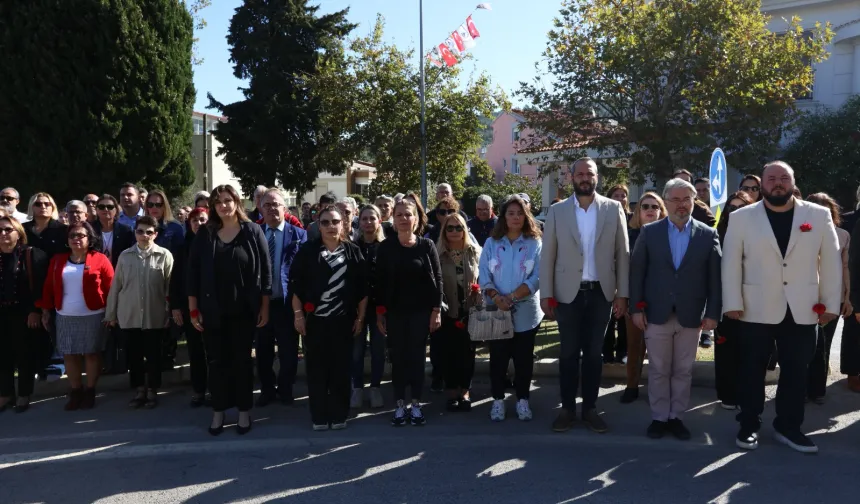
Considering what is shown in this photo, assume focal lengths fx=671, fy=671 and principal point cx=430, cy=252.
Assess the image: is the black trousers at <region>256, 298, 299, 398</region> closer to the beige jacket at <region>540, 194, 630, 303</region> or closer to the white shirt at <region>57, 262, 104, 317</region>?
the white shirt at <region>57, 262, 104, 317</region>

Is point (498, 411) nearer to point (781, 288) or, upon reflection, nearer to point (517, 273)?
point (517, 273)

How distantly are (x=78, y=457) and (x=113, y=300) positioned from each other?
171cm

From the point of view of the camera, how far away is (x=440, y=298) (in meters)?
5.96

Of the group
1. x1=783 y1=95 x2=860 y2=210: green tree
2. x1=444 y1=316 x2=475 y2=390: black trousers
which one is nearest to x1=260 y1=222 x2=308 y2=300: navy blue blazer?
x1=444 y1=316 x2=475 y2=390: black trousers

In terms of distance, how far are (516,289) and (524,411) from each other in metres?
1.08

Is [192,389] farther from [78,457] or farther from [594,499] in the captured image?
[594,499]

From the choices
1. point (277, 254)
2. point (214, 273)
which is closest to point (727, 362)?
point (277, 254)

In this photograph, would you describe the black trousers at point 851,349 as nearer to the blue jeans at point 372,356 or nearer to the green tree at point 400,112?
the blue jeans at point 372,356

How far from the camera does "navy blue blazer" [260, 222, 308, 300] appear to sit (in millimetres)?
6484

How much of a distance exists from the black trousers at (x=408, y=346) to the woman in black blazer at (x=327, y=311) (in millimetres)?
412

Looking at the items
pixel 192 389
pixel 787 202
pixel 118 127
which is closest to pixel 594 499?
pixel 787 202

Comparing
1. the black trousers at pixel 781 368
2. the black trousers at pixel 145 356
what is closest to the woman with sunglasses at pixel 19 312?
the black trousers at pixel 145 356

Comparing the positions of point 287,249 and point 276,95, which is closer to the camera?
point 287,249

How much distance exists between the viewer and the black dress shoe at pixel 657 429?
5387 millimetres
